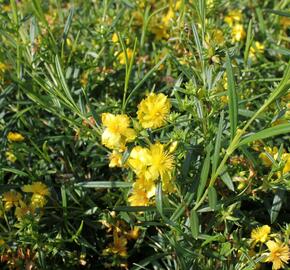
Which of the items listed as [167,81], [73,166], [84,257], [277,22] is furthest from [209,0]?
[84,257]

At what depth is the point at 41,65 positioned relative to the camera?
1.68 metres

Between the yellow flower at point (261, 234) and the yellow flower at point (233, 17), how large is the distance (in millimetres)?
1060

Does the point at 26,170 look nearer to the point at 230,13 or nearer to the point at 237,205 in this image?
the point at 237,205

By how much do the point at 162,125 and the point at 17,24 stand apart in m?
0.66

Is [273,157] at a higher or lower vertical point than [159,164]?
lower

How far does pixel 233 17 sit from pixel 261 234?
1121mm

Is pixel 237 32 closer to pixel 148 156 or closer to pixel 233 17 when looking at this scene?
pixel 233 17

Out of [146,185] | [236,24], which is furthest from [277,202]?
[236,24]

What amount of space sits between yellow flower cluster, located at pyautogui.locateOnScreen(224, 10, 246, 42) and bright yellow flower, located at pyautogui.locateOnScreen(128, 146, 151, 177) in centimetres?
97

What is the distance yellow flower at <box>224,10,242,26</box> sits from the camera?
2061 millimetres

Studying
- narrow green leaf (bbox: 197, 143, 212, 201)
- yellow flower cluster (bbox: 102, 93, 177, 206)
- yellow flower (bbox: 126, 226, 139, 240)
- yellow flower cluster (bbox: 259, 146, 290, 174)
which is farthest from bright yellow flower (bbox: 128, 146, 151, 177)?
yellow flower (bbox: 126, 226, 139, 240)

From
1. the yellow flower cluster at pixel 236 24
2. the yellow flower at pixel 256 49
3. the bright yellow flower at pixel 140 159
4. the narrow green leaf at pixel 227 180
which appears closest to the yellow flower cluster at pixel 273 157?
the narrow green leaf at pixel 227 180

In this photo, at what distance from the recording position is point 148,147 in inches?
45.0

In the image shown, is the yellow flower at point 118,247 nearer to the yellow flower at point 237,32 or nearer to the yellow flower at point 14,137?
the yellow flower at point 14,137
